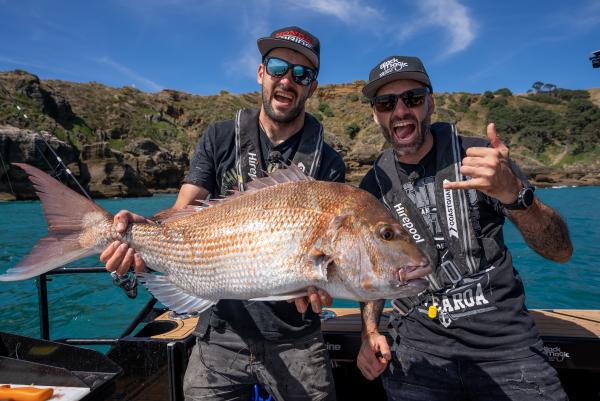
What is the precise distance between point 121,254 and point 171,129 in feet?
311

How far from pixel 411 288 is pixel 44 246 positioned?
2.10m

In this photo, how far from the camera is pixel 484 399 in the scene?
93.8 inches

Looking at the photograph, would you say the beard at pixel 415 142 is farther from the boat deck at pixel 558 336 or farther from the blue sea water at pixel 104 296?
the blue sea water at pixel 104 296

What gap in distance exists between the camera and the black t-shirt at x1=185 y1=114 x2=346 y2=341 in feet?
8.11

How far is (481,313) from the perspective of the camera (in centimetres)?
246

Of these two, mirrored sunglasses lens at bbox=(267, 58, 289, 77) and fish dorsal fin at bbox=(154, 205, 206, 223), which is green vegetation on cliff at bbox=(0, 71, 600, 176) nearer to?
mirrored sunglasses lens at bbox=(267, 58, 289, 77)

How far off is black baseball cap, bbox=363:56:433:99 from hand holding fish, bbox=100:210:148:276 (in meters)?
1.97

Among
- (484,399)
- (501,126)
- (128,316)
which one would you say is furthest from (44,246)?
(501,126)

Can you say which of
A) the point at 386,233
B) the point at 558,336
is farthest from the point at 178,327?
the point at 558,336

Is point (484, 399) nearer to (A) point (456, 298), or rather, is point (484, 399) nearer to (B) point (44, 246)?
(A) point (456, 298)

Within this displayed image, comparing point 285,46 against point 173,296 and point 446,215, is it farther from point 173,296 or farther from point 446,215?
point 173,296

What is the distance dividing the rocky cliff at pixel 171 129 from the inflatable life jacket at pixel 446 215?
19.7m

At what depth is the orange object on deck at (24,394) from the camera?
2236mm

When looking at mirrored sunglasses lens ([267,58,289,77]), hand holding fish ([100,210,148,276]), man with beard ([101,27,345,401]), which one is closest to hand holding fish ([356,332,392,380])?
man with beard ([101,27,345,401])
